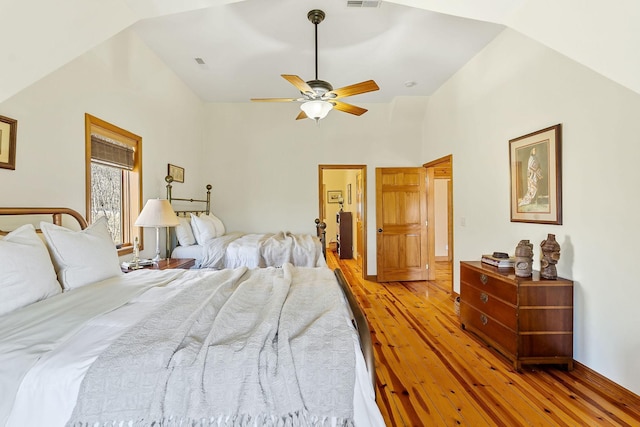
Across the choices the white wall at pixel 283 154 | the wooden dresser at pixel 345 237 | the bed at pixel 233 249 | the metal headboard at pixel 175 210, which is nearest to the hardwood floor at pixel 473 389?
the bed at pixel 233 249

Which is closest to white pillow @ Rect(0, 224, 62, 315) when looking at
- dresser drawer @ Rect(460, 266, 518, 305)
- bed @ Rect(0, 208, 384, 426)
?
bed @ Rect(0, 208, 384, 426)

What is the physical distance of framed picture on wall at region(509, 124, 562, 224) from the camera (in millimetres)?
2490

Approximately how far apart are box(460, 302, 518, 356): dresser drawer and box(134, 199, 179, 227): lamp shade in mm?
3151

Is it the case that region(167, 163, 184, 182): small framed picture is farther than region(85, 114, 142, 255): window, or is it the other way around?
region(167, 163, 184, 182): small framed picture

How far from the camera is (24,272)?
4.77 ft

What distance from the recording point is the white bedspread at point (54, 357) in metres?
1.02

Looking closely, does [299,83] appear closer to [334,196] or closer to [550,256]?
[550,256]

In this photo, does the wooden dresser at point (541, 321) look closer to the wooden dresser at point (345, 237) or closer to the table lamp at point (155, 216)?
the table lamp at point (155, 216)

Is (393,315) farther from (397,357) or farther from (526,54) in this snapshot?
(526,54)

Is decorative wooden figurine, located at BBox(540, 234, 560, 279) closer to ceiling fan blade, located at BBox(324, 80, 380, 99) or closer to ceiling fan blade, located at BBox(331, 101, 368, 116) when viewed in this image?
ceiling fan blade, located at BBox(324, 80, 380, 99)

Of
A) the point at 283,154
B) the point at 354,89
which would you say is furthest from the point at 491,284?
the point at 283,154

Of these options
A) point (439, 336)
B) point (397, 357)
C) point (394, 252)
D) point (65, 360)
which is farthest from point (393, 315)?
point (65, 360)

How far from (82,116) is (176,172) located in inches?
68.7

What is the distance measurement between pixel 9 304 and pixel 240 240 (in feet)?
8.45
